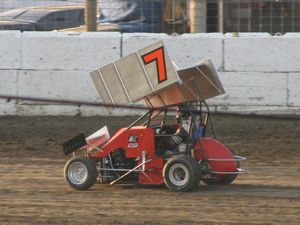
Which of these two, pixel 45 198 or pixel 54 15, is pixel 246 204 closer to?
pixel 45 198

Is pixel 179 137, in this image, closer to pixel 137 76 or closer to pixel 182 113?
pixel 182 113

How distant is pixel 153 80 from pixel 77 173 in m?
1.25

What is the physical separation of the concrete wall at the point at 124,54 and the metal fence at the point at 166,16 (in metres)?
0.60

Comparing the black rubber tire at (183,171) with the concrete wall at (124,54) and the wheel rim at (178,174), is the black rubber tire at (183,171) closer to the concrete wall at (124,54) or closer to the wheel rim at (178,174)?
the wheel rim at (178,174)

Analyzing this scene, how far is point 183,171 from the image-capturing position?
7406mm

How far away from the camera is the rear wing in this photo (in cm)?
728

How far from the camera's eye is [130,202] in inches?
281

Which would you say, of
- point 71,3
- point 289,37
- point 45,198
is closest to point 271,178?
point 45,198

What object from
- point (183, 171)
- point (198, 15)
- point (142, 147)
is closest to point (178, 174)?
point (183, 171)

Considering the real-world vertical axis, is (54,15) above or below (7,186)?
above

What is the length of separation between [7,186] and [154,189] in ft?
4.93

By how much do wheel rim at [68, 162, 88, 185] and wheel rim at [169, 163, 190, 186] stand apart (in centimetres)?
86

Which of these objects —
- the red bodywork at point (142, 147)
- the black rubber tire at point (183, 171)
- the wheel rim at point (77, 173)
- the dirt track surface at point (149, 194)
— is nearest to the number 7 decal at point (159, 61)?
the red bodywork at point (142, 147)

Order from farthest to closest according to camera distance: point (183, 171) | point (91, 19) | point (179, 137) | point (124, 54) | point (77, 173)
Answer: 1. point (91, 19)
2. point (124, 54)
3. point (77, 173)
4. point (179, 137)
5. point (183, 171)
